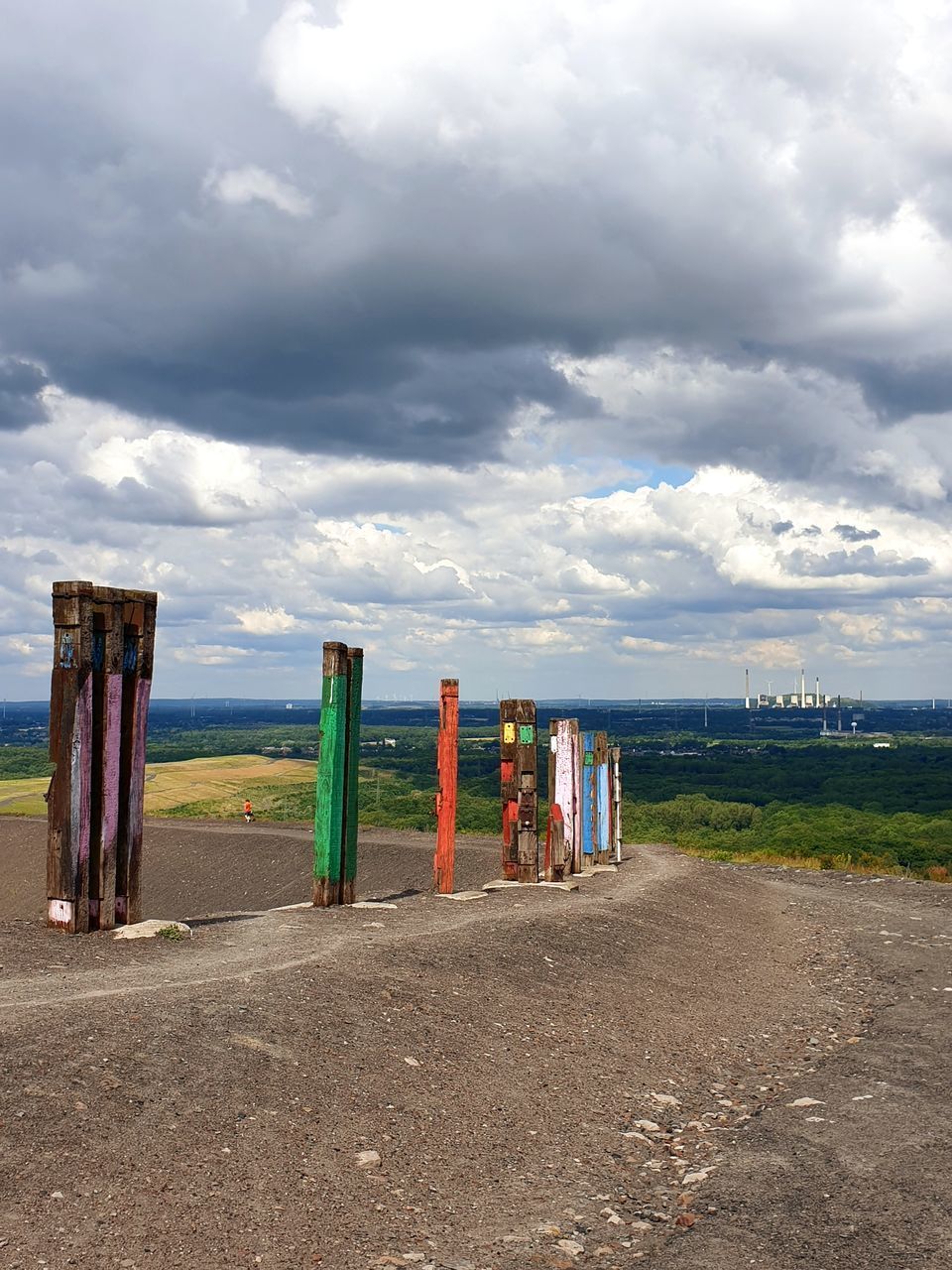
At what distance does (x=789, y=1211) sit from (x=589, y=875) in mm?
14342

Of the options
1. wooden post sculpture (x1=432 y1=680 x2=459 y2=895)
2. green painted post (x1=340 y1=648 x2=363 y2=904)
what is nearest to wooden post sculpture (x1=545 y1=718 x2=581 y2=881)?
wooden post sculpture (x1=432 y1=680 x2=459 y2=895)

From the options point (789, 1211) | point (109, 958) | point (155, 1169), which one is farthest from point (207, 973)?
point (789, 1211)

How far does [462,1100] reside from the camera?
799cm

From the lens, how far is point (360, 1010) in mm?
9336

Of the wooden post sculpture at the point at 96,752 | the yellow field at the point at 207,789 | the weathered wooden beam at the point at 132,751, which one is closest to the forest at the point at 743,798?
the yellow field at the point at 207,789

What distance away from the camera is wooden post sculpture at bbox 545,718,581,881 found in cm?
2025

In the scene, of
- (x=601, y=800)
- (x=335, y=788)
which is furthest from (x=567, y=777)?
(x=335, y=788)

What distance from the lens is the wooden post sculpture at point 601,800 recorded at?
882 inches

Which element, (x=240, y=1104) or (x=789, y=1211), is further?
(x=240, y=1104)

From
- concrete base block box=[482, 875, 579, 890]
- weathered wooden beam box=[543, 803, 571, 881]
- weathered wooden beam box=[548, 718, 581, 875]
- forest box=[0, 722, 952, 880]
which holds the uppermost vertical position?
weathered wooden beam box=[548, 718, 581, 875]

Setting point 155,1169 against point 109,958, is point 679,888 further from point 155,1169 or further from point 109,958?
point 155,1169

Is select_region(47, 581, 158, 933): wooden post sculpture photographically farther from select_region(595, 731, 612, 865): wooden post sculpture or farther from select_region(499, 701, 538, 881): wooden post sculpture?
select_region(595, 731, 612, 865): wooden post sculpture

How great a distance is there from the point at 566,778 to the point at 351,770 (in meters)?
5.61

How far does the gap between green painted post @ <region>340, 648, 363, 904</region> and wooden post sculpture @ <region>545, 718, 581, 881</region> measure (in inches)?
199
